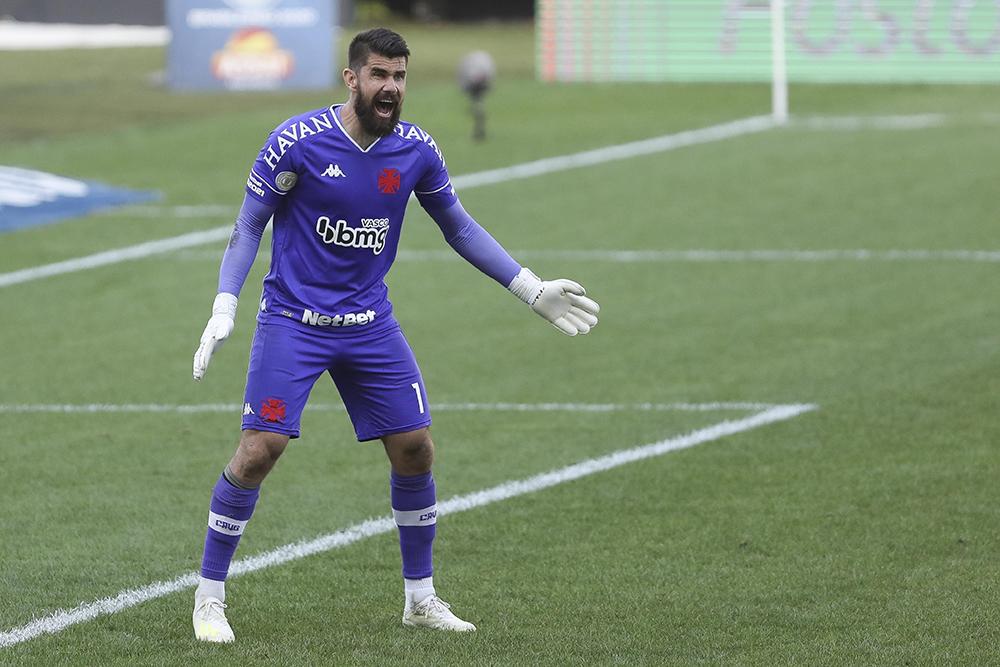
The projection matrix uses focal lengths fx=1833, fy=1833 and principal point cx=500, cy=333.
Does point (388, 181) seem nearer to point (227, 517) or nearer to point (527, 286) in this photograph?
point (527, 286)

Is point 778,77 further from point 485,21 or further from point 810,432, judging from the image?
point 485,21

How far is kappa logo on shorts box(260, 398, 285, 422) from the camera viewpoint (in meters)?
6.58

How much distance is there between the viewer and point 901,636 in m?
6.61

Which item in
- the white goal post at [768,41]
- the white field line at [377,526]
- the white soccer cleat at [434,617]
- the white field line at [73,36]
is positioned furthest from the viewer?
the white field line at [73,36]

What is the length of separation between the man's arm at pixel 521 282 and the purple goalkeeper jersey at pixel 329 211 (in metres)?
0.30

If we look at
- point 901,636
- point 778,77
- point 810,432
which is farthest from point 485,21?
point 901,636

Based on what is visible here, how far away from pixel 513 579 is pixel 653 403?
3648 millimetres

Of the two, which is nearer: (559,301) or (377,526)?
(559,301)

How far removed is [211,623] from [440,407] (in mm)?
4469

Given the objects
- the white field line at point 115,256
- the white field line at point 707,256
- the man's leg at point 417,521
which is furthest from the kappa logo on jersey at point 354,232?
the white field line at point 707,256

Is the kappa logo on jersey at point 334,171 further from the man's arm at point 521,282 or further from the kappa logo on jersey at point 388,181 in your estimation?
the man's arm at point 521,282

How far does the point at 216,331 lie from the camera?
6.59 m

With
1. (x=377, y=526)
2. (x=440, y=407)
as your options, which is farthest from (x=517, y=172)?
(x=377, y=526)

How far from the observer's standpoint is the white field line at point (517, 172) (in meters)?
15.8
